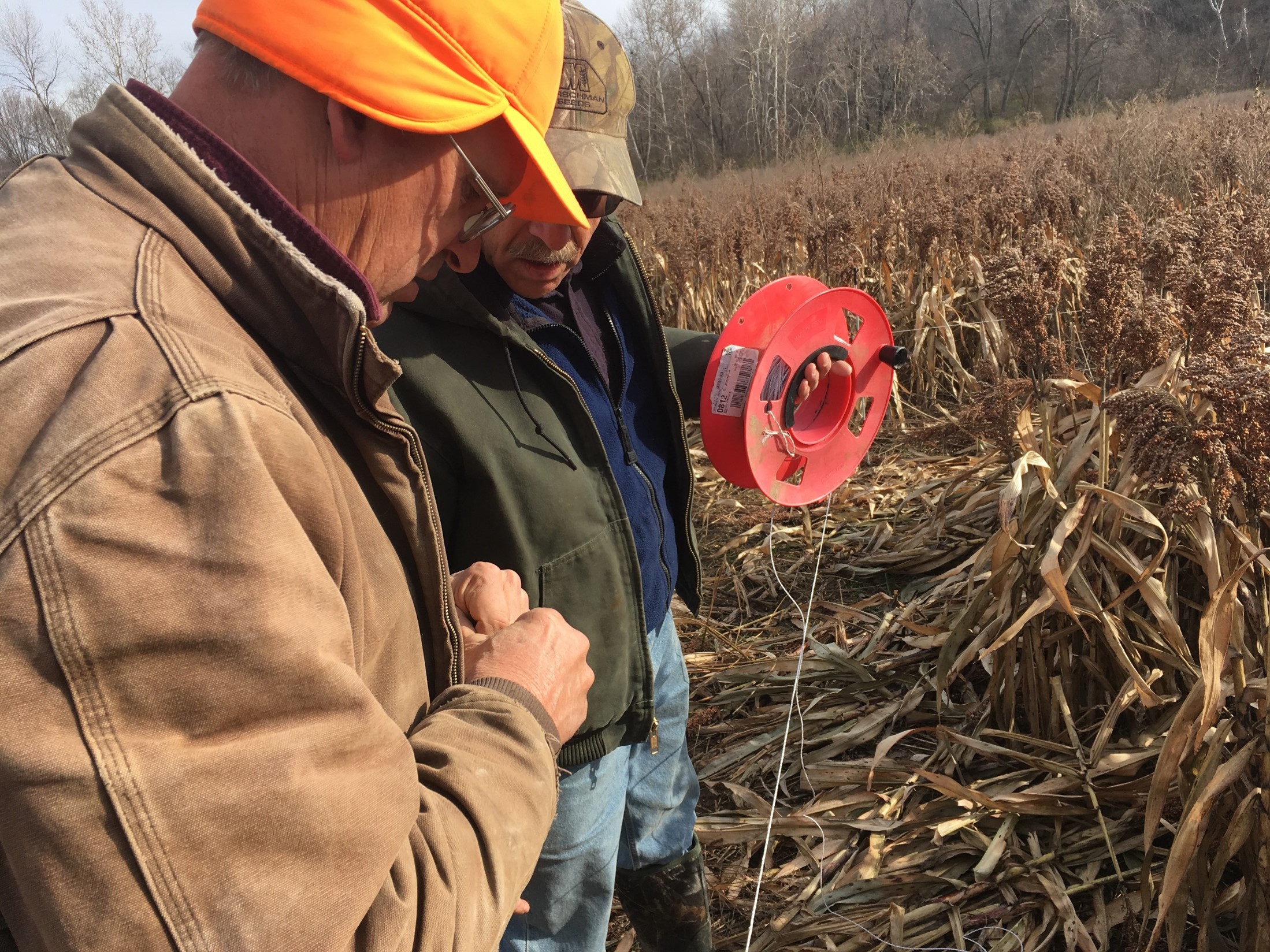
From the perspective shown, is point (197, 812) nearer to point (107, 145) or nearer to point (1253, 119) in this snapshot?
point (107, 145)

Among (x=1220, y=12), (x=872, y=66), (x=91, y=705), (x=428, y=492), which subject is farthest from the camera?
(x=872, y=66)

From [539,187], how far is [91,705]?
35.4 inches

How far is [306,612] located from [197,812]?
183mm

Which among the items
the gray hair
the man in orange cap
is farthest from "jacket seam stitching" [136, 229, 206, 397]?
the gray hair

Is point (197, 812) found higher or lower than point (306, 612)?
lower

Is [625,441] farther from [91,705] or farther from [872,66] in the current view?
[872,66]

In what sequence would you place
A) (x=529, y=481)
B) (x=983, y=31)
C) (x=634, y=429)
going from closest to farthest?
(x=529, y=481) < (x=634, y=429) < (x=983, y=31)

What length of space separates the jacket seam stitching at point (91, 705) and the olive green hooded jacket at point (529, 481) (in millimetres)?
1081

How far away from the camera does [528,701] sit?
3.86 feet

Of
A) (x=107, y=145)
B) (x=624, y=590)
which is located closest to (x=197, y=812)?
(x=107, y=145)

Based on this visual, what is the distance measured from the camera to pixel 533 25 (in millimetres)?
1180

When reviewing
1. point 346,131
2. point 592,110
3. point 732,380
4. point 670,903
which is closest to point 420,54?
point 346,131

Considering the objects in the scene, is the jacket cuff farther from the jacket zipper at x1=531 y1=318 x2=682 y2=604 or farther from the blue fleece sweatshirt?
the jacket zipper at x1=531 y1=318 x2=682 y2=604

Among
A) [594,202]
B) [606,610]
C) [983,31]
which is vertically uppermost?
[983,31]
